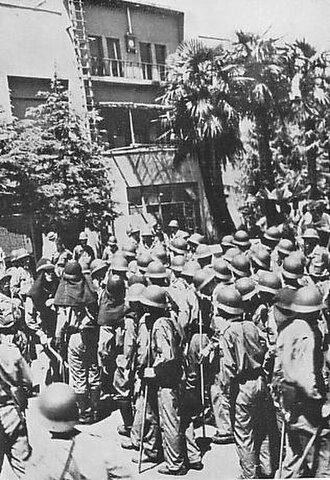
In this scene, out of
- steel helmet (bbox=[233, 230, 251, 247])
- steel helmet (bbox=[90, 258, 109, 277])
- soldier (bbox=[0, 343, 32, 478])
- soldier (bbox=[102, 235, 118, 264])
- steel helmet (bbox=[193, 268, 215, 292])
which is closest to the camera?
soldier (bbox=[0, 343, 32, 478])

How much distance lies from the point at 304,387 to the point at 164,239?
3452mm

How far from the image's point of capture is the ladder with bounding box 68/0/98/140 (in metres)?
4.21

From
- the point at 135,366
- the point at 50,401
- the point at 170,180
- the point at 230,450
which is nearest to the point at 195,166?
the point at 170,180

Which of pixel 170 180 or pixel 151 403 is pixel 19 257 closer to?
pixel 170 180

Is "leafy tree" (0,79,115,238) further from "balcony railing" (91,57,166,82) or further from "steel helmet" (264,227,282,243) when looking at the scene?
"steel helmet" (264,227,282,243)

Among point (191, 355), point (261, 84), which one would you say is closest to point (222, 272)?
point (191, 355)

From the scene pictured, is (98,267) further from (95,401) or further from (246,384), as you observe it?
(246,384)

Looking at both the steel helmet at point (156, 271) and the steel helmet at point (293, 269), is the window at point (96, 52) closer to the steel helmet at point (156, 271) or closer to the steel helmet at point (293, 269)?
the steel helmet at point (156, 271)

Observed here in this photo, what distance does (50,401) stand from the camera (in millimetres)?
1834

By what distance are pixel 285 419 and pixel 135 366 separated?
96 cm

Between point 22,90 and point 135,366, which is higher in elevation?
point 22,90

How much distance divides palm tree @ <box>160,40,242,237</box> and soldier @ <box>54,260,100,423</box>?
2.03 m

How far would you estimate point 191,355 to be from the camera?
3.16 meters

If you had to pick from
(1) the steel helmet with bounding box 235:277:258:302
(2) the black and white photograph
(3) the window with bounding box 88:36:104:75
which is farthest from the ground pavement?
(3) the window with bounding box 88:36:104:75
